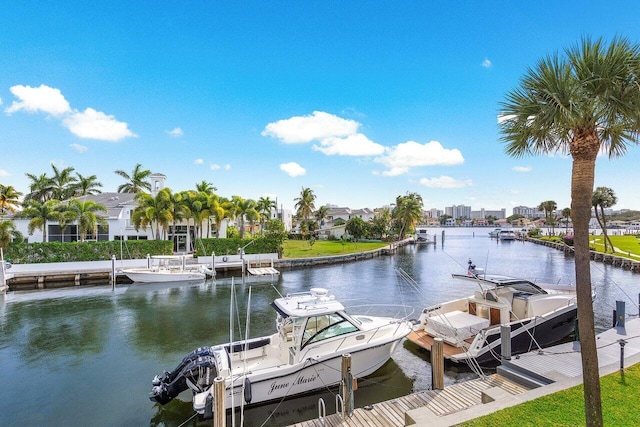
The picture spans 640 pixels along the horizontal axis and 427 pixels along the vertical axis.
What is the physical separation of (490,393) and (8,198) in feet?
169

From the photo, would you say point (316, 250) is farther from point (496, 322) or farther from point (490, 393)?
point (490, 393)

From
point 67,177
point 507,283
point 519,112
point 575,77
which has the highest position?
point 67,177

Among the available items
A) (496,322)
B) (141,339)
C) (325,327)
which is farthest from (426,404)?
(141,339)

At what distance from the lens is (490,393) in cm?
688

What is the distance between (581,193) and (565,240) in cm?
5785

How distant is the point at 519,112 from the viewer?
488 centimetres

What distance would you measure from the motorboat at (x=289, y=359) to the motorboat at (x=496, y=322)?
1.84 m

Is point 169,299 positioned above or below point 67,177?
below

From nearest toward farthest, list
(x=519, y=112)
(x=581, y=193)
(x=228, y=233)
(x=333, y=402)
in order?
(x=581, y=193), (x=519, y=112), (x=333, y=402), (x=228, y=233)

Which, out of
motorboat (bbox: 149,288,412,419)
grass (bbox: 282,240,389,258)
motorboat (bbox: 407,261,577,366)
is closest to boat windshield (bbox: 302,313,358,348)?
motorboat (bbox: 149,288,412,419)

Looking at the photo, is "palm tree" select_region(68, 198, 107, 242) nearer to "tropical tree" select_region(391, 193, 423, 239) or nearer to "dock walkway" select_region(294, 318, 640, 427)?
"dock walkway" select_region(294, 318, 640, 427)

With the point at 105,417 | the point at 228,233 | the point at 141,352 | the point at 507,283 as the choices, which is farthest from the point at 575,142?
the point at 228,233

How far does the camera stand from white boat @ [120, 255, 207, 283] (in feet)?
86.5

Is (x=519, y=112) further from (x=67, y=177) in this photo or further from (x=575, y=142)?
(x=67, y=177)
